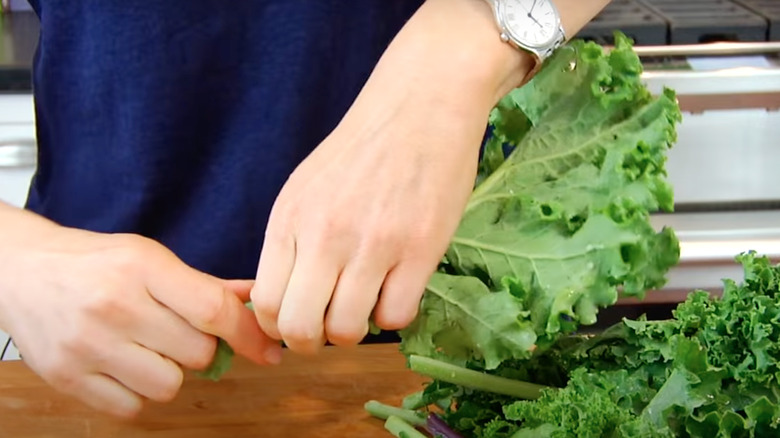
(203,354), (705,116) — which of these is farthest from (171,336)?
(705,116)

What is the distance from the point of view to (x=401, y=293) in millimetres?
670

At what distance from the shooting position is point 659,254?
75cm

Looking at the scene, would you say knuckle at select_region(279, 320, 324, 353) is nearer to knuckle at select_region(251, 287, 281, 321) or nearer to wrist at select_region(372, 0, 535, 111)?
knuckle at select_region(251, 287, 281, 321)

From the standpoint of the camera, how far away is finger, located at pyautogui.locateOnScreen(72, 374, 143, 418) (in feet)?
2.57

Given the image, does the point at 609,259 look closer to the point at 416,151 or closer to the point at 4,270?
the point at 416,151

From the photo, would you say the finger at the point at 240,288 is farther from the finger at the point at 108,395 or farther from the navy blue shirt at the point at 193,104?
the navy blue shirt at the point at 193,104

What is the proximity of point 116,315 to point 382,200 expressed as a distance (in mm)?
233

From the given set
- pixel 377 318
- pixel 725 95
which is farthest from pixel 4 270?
pixel 725 95

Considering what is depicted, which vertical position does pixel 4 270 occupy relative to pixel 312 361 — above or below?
above

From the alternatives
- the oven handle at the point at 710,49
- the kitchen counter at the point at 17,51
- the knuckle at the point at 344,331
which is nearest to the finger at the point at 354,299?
the knuckle at the point at 344,331

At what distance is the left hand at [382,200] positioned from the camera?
0.65 m

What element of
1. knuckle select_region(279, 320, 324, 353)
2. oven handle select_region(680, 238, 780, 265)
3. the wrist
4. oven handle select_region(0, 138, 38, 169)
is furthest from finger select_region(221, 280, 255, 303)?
oven handle select_region(680, 238, 780, 265)

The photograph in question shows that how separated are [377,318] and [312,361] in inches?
14.3

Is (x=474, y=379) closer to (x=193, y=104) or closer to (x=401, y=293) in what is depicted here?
(x=401, y=293)
